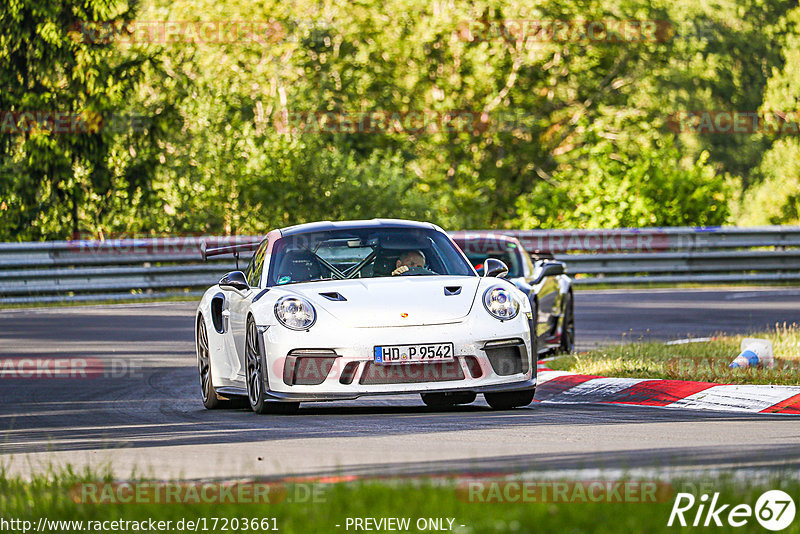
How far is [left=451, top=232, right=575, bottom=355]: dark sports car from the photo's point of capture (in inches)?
614

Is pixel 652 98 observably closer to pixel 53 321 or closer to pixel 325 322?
pixel 53 321

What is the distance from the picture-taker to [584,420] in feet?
31.8

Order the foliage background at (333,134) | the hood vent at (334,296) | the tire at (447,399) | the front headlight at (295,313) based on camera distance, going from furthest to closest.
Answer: the foliage background at (333,134)
the tire at (447,399)
the hood vent at (334,296)
the front headlight at (295,313)

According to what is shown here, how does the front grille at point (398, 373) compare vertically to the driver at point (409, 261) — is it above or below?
below

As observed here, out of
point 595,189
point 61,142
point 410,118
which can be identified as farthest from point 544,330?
point 410,118

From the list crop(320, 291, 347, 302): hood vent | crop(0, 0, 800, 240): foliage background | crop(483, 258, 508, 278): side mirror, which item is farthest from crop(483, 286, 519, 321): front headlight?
crop(0, 0, 800, 240): foliage background

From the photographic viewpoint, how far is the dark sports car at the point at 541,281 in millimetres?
15602

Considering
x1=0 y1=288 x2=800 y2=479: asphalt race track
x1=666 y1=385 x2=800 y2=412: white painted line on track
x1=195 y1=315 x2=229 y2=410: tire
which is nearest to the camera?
x1=0 y1=288 x2=800 y2=479: asphalt race track

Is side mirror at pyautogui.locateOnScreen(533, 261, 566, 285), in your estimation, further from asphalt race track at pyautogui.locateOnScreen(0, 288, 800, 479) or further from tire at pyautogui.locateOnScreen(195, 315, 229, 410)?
tire at pyautogui.locateOnScreen(195, 315, 229, 410)

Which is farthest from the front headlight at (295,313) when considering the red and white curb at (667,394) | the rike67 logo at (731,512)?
the rike67 logo at (731,512)

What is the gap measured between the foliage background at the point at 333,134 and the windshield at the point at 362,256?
20108 mm

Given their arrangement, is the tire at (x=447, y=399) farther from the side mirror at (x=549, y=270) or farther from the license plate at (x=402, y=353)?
the side mirror at (x=549, y=270)

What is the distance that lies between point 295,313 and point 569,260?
20.1 meters

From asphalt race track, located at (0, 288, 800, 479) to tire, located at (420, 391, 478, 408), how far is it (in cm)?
11
